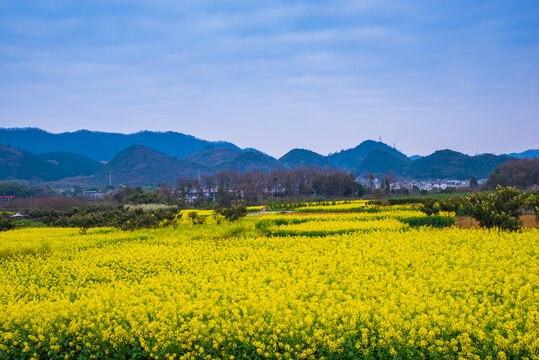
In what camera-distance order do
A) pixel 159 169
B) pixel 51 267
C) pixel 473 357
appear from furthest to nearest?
pixel 159 169, pixel 51 267, pixel 473 357

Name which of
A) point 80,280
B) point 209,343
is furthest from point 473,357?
point 80,280

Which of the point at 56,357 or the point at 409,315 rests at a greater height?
the point at 409,315

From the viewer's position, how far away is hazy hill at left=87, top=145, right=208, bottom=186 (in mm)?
128575

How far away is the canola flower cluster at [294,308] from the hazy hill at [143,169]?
12047 cm

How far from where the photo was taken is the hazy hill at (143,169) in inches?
5062

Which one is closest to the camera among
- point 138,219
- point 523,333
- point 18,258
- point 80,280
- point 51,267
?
point 523,333

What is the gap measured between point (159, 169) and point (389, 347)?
5485 inches

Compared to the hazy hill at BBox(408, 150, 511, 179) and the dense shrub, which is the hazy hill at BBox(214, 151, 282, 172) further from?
the dense shrub

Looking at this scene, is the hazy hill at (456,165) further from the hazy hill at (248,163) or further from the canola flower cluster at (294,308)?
the canola flower cluster at (294,308)

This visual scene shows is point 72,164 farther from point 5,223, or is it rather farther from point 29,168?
point 5,223

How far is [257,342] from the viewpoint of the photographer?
17.2 feet

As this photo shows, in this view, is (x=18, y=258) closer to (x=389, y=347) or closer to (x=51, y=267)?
(x=51, y=267)

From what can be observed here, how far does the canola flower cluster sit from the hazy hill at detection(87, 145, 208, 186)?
120467mm

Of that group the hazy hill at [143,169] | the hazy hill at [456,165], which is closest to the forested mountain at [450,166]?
the hazy hill at [456,165]
